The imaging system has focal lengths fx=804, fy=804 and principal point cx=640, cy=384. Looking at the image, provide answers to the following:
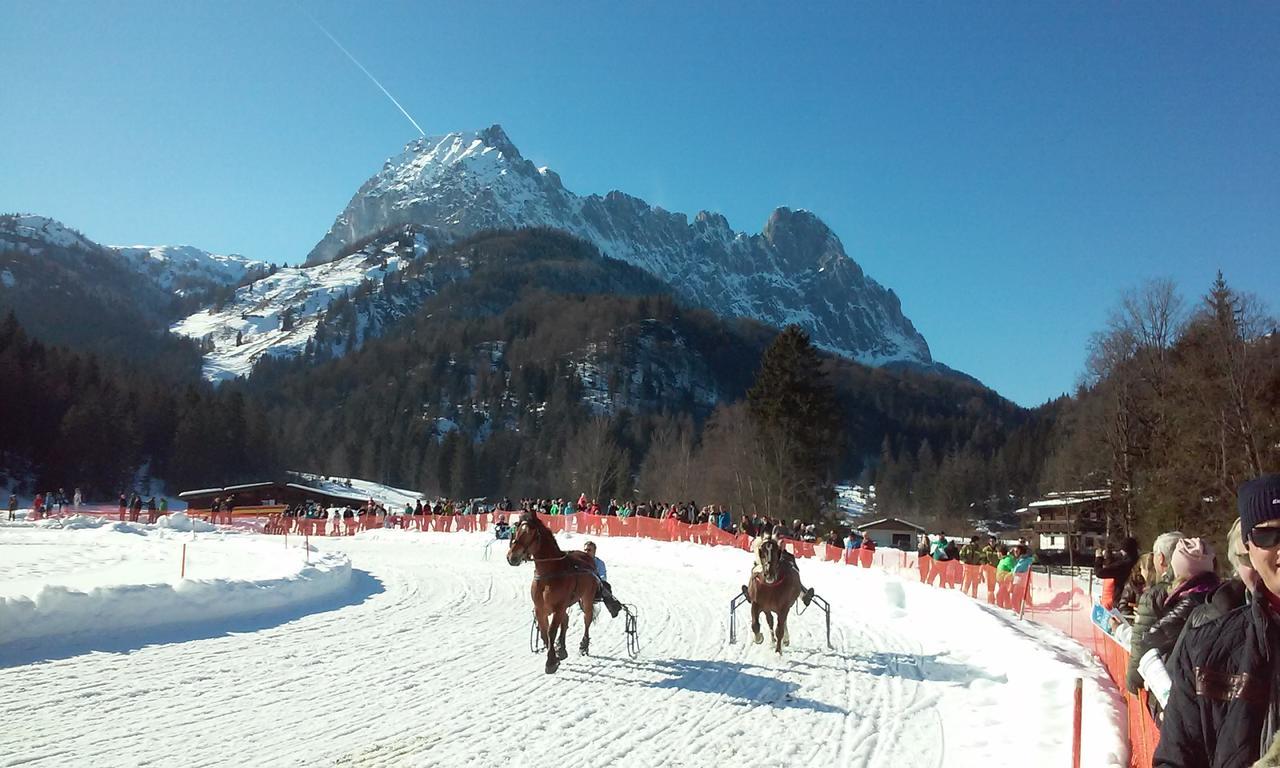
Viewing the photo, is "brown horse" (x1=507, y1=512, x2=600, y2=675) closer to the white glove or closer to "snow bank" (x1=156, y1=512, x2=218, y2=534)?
the white glove

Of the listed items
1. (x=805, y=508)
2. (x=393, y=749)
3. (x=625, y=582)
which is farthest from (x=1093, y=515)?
(x=393, y=749)

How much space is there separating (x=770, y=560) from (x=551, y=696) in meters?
3.92

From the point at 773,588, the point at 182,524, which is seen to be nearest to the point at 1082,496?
the point at 773,588

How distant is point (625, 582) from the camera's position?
70.9 feet

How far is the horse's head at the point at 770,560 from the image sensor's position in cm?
1160

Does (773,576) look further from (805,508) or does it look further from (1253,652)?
(805,508)

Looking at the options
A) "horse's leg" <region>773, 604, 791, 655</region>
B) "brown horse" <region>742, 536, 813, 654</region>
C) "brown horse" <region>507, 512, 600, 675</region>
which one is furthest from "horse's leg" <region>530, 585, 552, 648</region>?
"horse's leg" <region>773, 604, 791, 655</region>

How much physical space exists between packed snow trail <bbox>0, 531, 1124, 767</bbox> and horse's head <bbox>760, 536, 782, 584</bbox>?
3.90ft

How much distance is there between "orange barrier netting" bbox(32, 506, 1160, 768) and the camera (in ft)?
31.4

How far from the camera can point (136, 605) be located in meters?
12.5

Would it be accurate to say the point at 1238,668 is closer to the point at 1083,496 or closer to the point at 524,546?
the point at 524,546

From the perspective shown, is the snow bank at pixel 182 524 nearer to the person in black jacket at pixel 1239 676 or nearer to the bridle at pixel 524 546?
the bridle at pixel 524 546

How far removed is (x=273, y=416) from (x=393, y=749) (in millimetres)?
163975

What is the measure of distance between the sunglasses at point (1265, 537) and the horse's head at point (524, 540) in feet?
28.3
